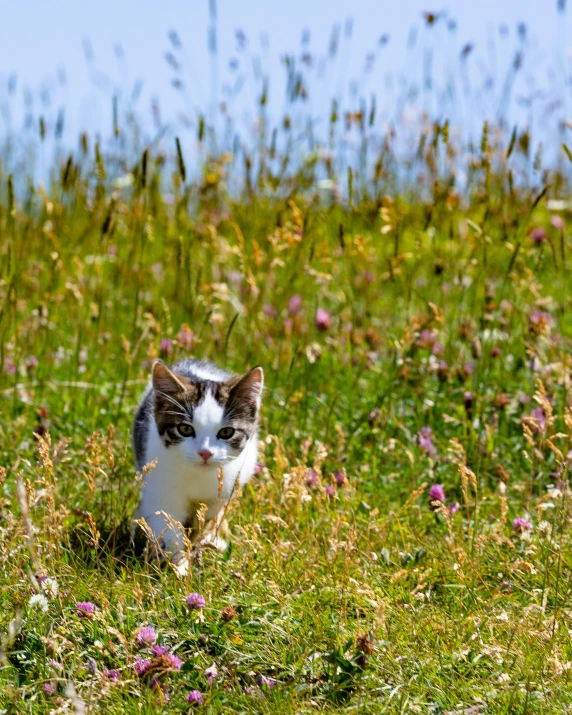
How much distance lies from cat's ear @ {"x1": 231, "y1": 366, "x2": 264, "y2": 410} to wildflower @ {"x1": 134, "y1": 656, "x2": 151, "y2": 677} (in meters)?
1.09

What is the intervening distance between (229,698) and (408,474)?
1.61 m

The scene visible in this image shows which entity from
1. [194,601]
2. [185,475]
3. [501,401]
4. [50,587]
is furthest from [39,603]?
[501,401]

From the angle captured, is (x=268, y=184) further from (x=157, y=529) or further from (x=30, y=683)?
(x=30, y=683)

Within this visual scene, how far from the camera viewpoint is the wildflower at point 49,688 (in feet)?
7.25

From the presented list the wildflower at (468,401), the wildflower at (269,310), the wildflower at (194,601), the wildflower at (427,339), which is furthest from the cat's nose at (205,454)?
the wildflower at (269,310)

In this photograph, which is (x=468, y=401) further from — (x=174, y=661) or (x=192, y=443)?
(x=174, y=661)

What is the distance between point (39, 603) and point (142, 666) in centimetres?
38

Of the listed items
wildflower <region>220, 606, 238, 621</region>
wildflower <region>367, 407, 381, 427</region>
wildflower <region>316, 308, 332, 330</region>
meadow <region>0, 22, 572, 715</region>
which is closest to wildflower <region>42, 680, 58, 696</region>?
meadow <region>0, 22, 572, 715</region>

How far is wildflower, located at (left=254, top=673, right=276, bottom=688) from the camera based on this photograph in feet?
7.38

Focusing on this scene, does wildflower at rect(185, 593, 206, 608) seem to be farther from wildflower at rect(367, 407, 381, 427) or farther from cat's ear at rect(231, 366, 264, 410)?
wildflower at rect(367, 407, 381, 427)

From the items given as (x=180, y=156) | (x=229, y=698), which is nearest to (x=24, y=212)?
(x=180, y=156)

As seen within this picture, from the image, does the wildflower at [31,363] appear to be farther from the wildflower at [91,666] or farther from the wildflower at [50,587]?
the wildflower at [91,666]

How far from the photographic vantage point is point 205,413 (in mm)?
3045

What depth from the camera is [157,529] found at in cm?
304
